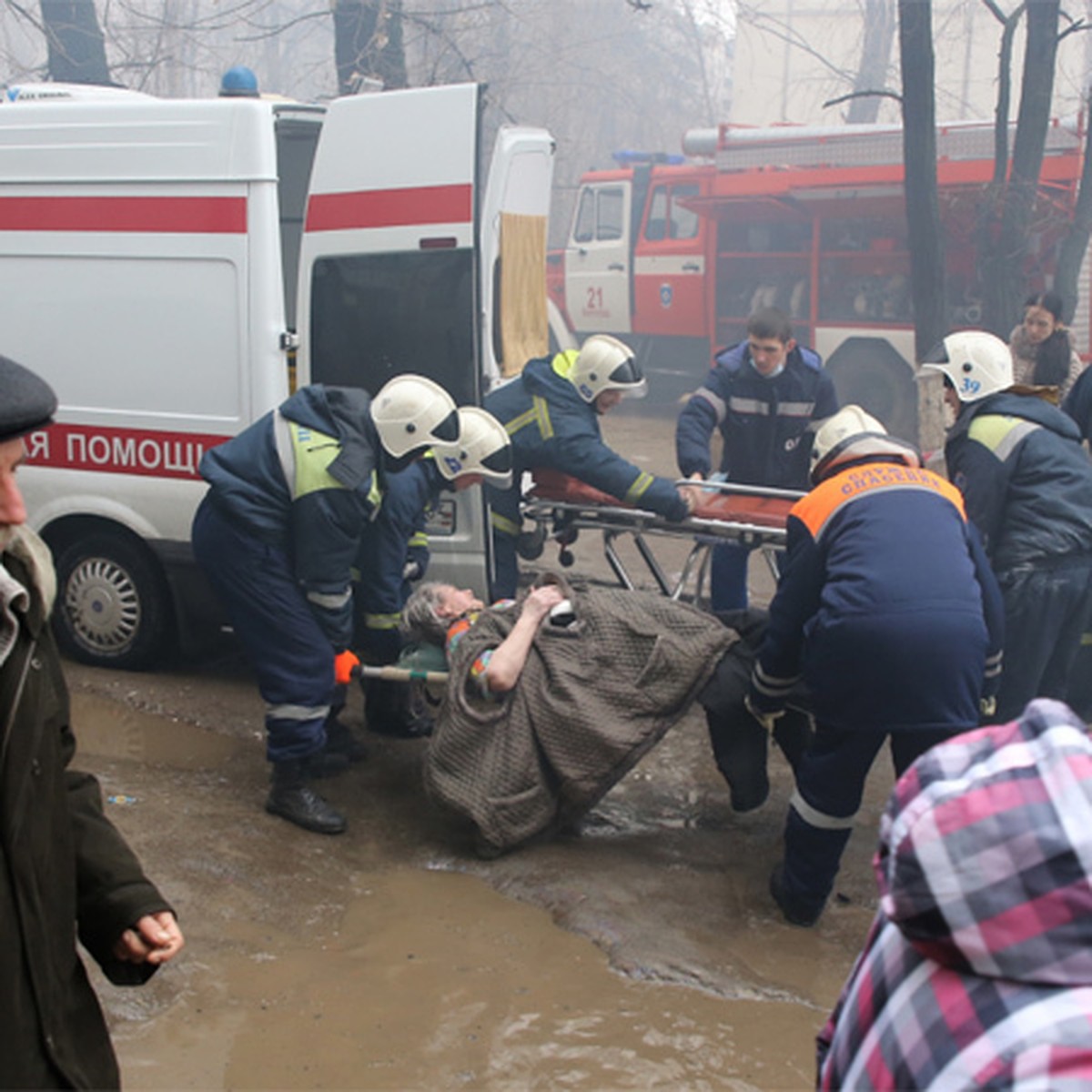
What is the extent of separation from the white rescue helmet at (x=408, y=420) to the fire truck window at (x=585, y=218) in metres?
12.7

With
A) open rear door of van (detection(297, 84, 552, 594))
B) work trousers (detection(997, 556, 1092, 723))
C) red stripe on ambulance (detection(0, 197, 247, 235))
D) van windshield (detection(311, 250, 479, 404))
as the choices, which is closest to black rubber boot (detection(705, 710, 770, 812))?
work trousers (detection(997, 556, 1092, 723))

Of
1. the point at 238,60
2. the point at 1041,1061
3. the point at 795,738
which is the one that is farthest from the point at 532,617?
the point at 238,60

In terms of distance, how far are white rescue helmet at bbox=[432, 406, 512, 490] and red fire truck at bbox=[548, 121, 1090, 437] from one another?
28.9ft

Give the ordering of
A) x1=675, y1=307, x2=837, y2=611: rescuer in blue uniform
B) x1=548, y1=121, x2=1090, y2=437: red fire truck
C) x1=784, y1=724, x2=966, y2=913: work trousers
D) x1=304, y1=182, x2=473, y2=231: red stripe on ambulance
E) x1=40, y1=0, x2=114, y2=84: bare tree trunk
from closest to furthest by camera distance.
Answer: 1. x1=784, y1=724, x2=966, y2=913: work trousers
2. x1=304, y1=182, x2=473, y2=231: red stripe on ambulance
3. x1=675, y1=307, x2=837, y2=611: rescuer in blue uniform
4. x1=548, y1=121, x2=1090, y2=437: red fire truck
5. x1=40, y1=0, x2=114, y2=84: bare tree trunk

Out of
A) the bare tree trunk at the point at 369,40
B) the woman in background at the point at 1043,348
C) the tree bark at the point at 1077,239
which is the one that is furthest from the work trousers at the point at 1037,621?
the bare tree trunk at the point at 369,40

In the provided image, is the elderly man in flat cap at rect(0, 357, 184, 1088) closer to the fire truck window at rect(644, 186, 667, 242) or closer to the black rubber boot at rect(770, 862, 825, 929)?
the black rubber boot at rect(770, 862, 825, 929)

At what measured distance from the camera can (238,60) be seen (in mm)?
39562

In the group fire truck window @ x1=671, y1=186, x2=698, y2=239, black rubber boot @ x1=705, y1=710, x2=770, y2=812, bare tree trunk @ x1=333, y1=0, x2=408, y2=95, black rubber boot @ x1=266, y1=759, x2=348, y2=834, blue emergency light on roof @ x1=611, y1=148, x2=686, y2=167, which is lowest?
black rubber boot @ x1=266, y1=759, x2=348, y2=834

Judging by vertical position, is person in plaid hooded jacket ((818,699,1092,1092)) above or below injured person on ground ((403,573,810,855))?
above

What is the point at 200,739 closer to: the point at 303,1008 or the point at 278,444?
the point at 278,444

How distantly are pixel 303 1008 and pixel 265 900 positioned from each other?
65cm

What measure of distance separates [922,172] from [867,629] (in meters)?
7.99

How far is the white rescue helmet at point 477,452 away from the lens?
209 inches

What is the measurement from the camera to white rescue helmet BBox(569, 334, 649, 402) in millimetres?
6203
